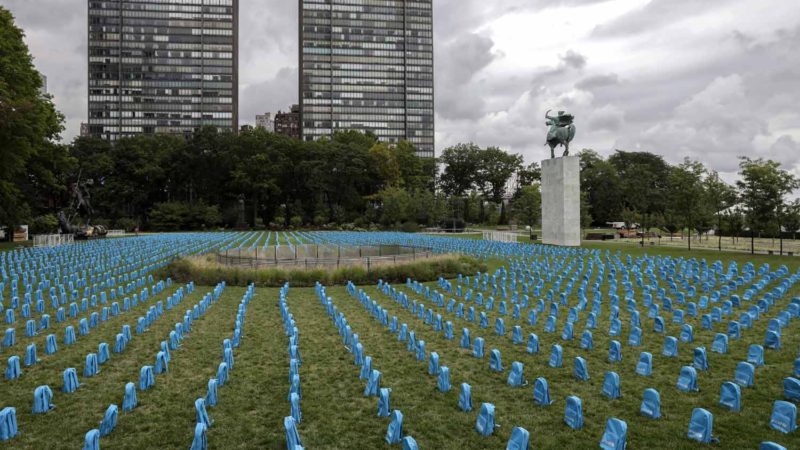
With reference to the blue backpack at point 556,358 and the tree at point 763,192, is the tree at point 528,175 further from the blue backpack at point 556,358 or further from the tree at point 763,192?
the blue backpack at point 556,358

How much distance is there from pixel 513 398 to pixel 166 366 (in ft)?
21.0

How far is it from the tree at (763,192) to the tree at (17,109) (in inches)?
1721

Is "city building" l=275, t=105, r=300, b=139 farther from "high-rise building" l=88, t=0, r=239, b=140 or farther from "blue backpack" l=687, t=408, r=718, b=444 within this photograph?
"blue backpack" l=687, t=408, r=718, b=444

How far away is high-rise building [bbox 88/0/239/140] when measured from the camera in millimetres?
115875

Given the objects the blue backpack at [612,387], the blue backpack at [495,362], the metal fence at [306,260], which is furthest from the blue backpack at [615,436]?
the metal fence at [306,260]

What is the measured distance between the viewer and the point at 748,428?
6.52 m

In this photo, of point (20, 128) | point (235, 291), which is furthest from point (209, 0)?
point (235, 291)

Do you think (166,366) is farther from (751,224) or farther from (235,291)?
(751,224)

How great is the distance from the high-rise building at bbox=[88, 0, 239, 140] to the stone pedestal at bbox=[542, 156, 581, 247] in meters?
95.6

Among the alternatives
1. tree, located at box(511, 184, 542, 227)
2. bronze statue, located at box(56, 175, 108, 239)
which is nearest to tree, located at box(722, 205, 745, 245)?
tree, located at box(511, 184, 542, 227)

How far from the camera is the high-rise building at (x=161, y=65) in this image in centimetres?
11588

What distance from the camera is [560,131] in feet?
130

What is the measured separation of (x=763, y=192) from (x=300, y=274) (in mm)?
29059

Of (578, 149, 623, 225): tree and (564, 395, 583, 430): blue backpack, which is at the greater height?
(578, 149, 623, 225): tree
